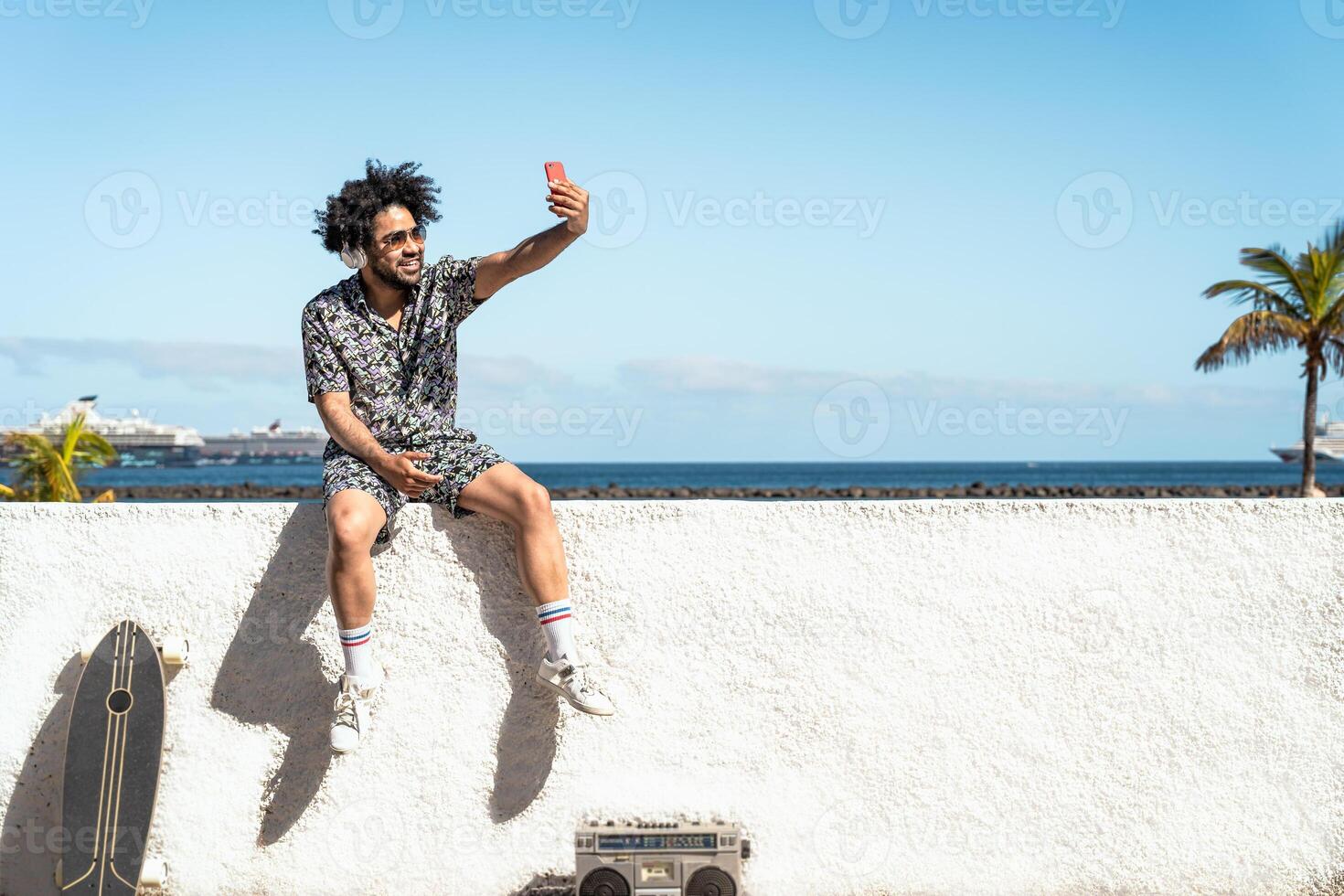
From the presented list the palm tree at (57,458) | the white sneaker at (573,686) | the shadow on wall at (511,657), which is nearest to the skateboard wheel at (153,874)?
the shadow on wall at (511,657)

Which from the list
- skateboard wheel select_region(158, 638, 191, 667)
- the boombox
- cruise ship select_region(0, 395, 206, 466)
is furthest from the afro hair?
cruise ship select_region(0, 395, 206, 466)

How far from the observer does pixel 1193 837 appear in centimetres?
266

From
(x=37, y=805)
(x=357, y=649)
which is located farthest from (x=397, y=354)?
(x=37, y=805)

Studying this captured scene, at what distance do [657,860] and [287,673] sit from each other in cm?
106

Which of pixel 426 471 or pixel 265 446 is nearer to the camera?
pixel 426 471

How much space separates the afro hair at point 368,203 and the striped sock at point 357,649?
1041mm

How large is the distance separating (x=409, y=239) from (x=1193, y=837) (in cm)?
259

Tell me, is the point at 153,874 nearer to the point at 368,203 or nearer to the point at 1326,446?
the point at 368,203

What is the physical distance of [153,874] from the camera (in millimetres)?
2623

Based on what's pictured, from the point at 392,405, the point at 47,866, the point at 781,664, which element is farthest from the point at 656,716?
the point at 47,866

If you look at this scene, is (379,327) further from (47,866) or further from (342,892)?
(47,866)

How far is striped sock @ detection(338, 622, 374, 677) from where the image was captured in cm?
249

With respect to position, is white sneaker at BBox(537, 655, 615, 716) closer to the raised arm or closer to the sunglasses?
the raised arm

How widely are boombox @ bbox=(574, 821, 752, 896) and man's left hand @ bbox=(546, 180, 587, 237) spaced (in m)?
1.50
